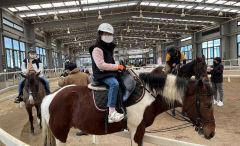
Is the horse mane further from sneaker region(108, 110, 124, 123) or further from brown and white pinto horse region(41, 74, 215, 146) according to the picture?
sneaker region(108, 110, 124, 123)

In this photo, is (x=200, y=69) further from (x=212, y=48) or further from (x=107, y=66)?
(x=212, y=48)

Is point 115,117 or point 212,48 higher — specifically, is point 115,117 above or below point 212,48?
below

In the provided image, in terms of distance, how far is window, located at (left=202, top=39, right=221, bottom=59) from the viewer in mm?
21772

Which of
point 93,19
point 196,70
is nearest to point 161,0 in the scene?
point 93,19

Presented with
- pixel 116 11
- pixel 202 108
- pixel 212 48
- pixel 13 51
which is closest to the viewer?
pixel 202 108

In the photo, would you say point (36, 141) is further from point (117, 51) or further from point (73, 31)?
point (117, 51)

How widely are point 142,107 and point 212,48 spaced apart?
2531 cm

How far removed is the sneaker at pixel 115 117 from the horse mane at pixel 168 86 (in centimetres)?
54

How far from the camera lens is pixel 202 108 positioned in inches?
69.3

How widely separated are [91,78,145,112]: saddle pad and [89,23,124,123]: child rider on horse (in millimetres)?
100

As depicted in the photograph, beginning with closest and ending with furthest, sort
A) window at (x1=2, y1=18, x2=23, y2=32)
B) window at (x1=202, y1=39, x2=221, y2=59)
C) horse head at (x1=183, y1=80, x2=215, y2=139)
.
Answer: horse head at (x1=183, y1=80, x2=215, y2=139)
window at (x1=2, y1=18, x2=23, y2=32)
window at (x1=202, y1=39, x2=221, y2=59)

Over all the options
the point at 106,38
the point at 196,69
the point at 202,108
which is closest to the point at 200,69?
the point at 196,69

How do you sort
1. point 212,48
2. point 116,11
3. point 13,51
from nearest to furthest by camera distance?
point 13,51, point 116,11, point 212,48

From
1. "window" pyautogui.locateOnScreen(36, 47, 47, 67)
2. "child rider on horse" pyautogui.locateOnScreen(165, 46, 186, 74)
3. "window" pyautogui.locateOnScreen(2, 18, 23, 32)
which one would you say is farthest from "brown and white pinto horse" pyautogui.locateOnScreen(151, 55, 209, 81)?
"window" pyautogui.locateOnScreen(36, 47, 47, 67)
